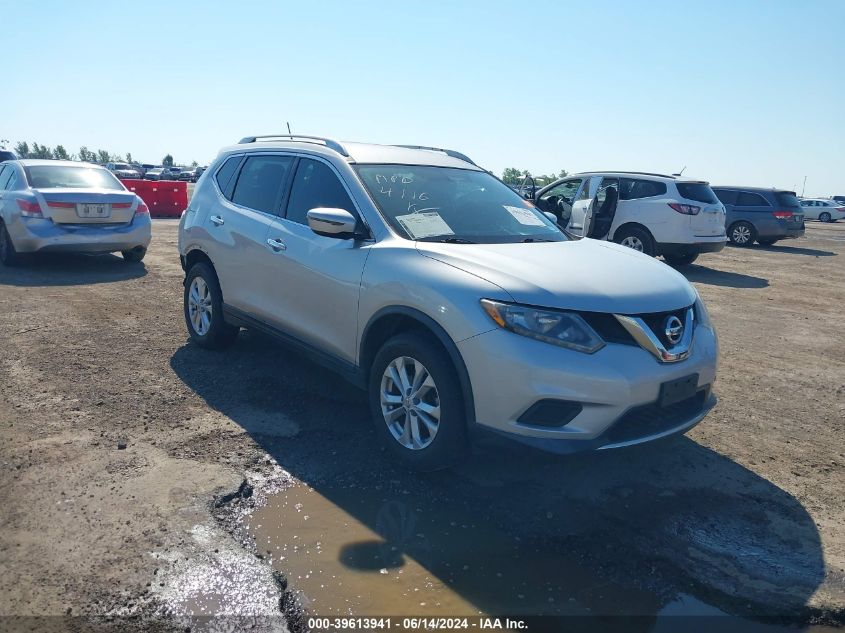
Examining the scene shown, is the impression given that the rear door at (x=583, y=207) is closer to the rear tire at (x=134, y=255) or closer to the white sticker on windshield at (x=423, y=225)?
the white sticker on windshield at (x=423, y=225)

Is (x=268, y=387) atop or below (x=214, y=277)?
below

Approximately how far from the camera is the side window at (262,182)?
203 inches

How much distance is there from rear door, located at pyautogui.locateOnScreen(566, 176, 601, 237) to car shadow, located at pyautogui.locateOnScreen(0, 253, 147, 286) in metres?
6.56

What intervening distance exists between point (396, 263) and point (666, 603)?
218 cm

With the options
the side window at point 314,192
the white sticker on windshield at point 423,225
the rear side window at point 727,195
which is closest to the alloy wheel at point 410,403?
the white sticker on windshield at point 423,225

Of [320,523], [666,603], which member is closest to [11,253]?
[320,523]

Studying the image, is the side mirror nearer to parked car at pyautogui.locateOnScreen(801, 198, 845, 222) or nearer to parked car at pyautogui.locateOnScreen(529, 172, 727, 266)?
parked car at pyautogui.locateOnScreen(529, 172, 727, 266)

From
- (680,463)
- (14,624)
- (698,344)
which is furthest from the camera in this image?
(680,463)

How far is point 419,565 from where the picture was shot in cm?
307

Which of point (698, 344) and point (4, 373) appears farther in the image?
point (4, 373)

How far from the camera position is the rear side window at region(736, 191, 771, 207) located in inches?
714

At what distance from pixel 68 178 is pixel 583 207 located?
7.91 metres

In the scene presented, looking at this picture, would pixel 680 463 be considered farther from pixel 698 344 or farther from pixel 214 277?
pixel 214 277

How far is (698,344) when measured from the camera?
3.80 m
